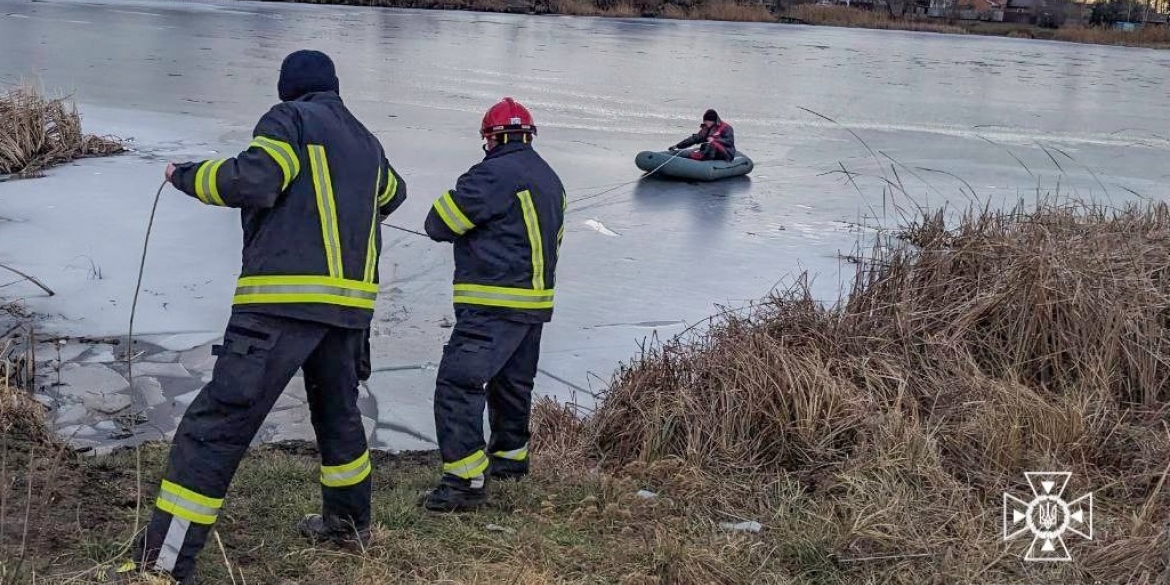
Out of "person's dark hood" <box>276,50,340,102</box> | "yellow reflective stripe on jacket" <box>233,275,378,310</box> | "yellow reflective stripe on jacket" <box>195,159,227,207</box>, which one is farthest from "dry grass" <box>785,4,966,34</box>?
"yellow reflective stripe on jacket" <box>195,159,227,207</box>

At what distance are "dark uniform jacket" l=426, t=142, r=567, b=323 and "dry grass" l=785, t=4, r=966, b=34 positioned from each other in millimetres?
49401

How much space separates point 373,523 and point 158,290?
3753 millimetres

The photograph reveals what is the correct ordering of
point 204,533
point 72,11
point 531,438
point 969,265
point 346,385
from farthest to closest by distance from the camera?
point 72,11
point 969,265
point 531,438
point 346,385
point 204,533

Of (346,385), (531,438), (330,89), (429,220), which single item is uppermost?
(330,89)

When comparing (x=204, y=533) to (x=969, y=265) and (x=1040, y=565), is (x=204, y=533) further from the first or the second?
(x=969, y=265)

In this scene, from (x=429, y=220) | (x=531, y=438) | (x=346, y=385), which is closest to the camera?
(x=346, y=385)

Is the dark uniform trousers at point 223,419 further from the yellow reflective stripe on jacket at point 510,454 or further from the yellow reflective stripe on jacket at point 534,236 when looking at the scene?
the yellow reflective stripe on jacket at point 510,454

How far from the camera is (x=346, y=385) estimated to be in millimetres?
3932

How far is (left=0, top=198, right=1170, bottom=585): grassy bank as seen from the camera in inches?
158

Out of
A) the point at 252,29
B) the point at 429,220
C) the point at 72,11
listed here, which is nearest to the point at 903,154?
the point at 429,220

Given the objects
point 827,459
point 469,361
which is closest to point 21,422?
point 469,361

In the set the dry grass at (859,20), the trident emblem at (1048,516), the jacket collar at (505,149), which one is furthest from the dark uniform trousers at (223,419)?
the dry grass at (859,20)

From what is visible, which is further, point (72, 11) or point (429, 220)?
point (72, 11)

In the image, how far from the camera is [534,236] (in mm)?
4781
